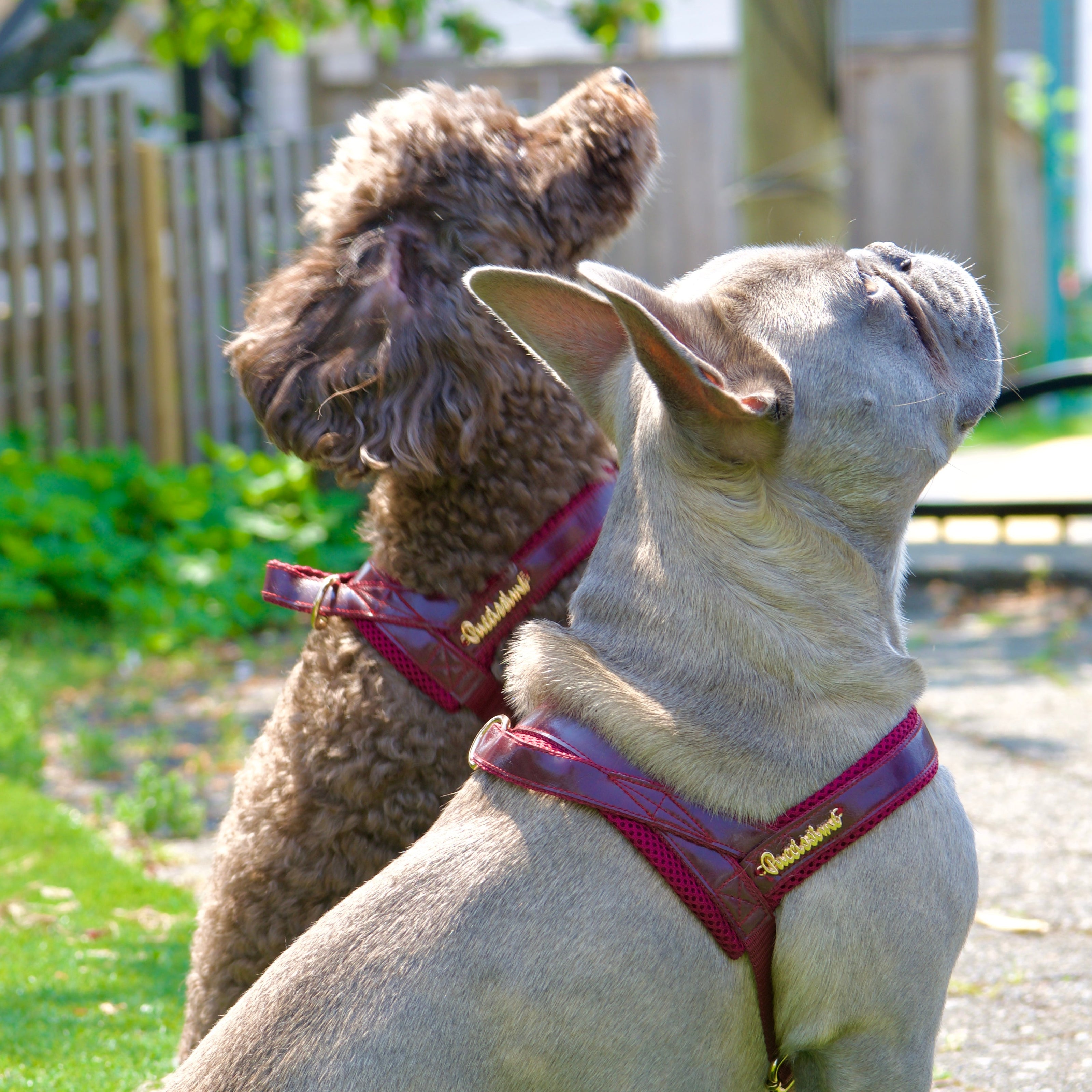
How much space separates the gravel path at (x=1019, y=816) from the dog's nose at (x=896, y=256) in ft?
5.68

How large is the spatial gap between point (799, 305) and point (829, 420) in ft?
0.67

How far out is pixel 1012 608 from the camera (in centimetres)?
702

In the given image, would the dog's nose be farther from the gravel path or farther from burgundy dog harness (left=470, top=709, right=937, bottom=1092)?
the gravel path

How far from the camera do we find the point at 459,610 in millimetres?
2604

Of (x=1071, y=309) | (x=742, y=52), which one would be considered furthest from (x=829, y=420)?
(x=1071, y=309)

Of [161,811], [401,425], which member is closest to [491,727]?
[401,425]

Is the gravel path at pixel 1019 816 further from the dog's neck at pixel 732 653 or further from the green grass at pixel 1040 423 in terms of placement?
the green grass at pixel 1040 423

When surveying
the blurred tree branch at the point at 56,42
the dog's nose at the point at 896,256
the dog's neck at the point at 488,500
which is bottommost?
the dog's neck at the point at 488,500

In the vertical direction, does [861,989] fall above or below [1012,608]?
above

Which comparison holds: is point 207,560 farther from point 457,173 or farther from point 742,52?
point 457,173

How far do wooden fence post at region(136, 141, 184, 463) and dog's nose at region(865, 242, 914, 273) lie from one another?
6908mm

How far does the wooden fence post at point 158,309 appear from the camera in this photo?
8461 millimetres

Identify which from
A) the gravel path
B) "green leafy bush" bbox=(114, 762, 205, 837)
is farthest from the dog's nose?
"green leafy bush" bbox=(114, 762, 205, 837)

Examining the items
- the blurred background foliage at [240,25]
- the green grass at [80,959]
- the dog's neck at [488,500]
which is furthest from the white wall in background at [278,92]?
the dog's neck at [488,500]
